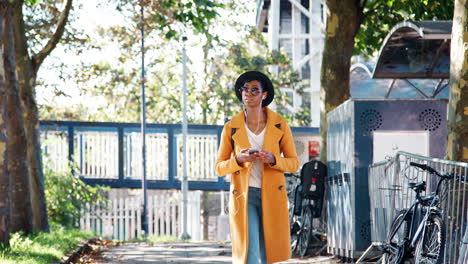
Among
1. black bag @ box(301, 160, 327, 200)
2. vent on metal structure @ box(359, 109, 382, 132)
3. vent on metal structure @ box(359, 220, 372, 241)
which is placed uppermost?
vent on metal structure @ box(359, 109, 382, 132)

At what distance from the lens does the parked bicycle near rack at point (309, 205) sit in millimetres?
16109

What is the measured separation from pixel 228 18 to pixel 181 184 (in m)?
10.6

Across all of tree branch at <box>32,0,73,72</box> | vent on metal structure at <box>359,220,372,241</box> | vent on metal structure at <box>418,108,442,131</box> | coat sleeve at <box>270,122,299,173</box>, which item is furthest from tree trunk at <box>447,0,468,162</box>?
tree branch at <box>32,0,73,72</box>

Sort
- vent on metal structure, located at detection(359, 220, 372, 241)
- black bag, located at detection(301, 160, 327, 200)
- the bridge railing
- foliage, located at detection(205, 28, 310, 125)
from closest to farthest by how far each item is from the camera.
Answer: vent on metal structure, located at detection(359, 220, 372, 241) < black bag, located at detection(301, 160, 327, 200) < the bridge railing < foliage, located at detection(205, 28, 310, 125)

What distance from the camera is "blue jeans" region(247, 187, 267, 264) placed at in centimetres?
800

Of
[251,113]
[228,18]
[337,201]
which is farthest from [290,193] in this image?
[228,18]

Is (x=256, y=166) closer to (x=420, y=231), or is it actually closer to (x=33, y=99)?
(x=420, y=231)

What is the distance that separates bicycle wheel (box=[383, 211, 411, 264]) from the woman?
5.62ft

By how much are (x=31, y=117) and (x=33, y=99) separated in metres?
0.36

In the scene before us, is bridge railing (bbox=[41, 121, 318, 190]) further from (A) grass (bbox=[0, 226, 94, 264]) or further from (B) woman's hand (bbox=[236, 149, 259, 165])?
(B) woman's hand (bbox=[236, 149, 259, 165])

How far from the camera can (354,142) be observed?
541 inches

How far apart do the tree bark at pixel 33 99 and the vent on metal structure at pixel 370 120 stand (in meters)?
8.44

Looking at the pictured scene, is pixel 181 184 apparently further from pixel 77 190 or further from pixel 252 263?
pixel 252 263

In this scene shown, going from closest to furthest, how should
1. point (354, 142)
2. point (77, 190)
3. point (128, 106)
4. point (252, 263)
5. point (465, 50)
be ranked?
1. point (252, 263)
2. point (465, 50)
3. point (354, 142)
4. point (77, 190)
5. point (128, 106)
